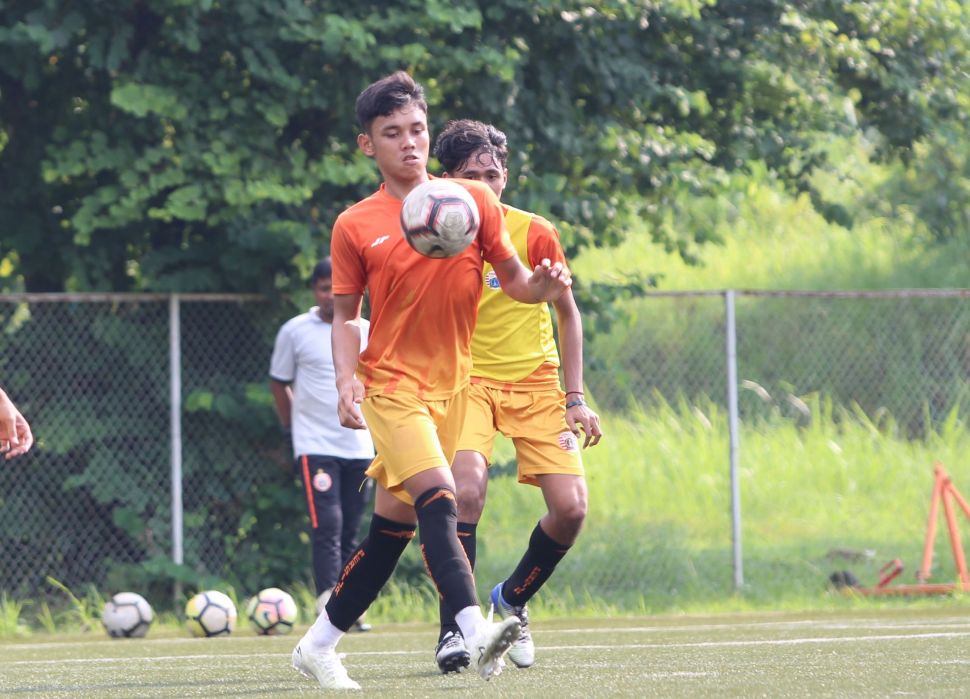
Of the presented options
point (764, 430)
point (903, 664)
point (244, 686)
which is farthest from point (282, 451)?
point (764, 430)

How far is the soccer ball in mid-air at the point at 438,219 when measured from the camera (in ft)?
16.4

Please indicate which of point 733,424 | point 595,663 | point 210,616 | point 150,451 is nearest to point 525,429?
point 595,663

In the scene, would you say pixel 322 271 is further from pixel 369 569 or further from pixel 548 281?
pixel 548 281

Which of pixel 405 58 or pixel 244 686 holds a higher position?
pixel 405 58

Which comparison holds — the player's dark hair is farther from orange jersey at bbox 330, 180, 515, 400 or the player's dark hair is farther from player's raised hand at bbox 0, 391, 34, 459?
player's raised hand at bbox 0, 391, 34, 459

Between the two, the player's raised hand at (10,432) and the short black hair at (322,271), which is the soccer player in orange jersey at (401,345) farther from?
the short black hair at (322,271)

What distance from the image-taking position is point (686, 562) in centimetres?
1144

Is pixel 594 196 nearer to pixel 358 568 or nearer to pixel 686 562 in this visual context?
pixel 686 562

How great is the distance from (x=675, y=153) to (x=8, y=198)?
4.37 m

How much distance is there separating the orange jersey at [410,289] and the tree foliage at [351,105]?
4475 millimetres

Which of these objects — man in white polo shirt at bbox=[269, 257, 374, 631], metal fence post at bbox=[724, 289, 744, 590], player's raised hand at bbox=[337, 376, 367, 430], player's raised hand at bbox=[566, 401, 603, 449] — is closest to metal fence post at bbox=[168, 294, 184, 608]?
man in white polo shirt at bbox=[269, 257, 374, 631]

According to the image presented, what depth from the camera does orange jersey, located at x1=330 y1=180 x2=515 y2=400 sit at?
525 cm

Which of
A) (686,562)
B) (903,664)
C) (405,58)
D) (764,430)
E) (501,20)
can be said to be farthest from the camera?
(764,430)

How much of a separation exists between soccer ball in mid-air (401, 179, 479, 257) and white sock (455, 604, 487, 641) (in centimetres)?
109
